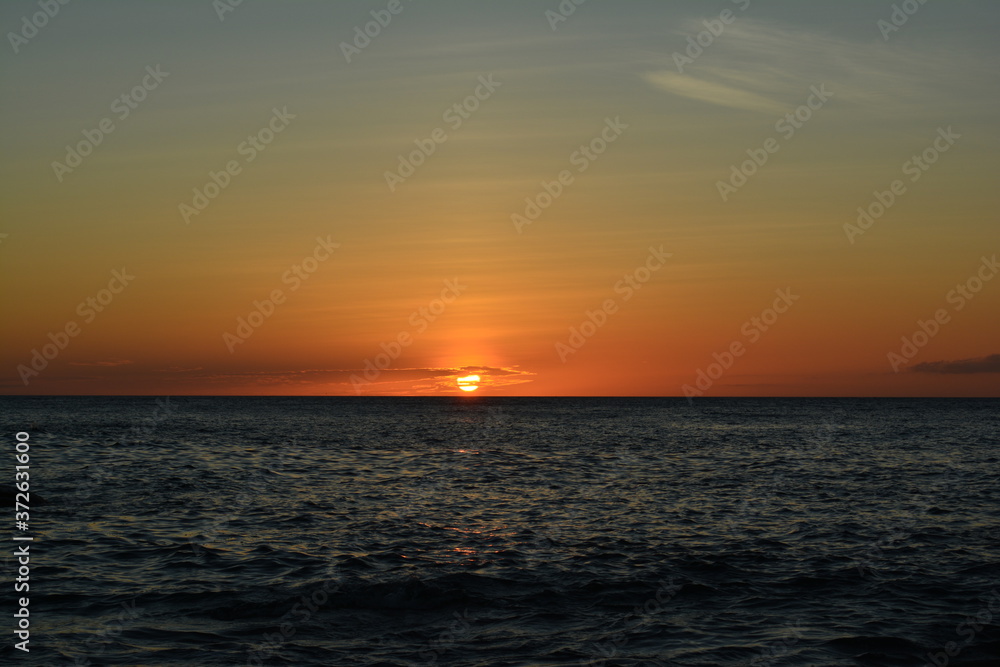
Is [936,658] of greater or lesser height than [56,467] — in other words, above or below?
below

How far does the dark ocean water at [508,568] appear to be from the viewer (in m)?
15.4

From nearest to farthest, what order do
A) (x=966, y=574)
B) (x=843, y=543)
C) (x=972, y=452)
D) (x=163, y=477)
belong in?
(x=966, y=574), (x=843, y=543), (x=163, y=477), (x=972, y=452)

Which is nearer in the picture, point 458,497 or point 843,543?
point 843,543

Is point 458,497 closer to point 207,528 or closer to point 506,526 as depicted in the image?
point 506,526

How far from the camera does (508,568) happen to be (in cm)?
2112

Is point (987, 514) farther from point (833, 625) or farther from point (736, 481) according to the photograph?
point (833, 625)

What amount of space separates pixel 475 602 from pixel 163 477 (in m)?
25.6

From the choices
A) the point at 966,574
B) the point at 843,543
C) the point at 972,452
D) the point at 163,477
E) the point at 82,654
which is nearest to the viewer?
the point at 82,654

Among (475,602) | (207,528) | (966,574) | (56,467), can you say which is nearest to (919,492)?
(966,574)

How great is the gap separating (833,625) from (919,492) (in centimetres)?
2258

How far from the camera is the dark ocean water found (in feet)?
50.4

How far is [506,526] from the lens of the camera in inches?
1079

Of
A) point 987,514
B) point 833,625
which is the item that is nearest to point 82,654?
point 833,625

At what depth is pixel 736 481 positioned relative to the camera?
134ft
